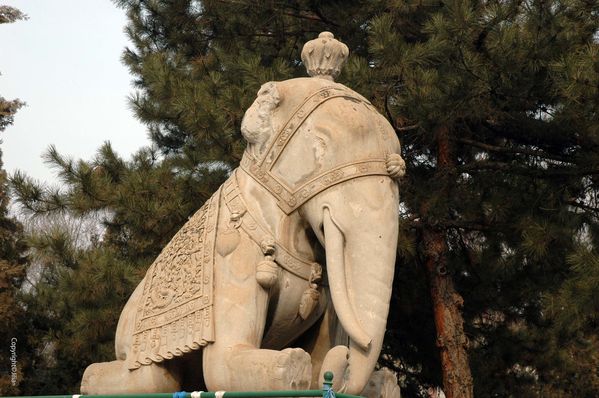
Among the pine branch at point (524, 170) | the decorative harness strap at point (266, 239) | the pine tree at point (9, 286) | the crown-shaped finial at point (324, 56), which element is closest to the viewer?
the decorative harness strap at point (266, 239)

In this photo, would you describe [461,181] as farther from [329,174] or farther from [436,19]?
[329,174]

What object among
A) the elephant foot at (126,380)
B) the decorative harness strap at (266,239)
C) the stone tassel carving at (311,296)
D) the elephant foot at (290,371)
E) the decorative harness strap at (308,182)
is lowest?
the elephant foot at (290,371)

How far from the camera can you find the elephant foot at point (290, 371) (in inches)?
204

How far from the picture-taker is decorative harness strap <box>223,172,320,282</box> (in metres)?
5.66

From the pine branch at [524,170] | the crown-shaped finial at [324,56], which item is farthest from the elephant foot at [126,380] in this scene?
the pine branch at [524,170]

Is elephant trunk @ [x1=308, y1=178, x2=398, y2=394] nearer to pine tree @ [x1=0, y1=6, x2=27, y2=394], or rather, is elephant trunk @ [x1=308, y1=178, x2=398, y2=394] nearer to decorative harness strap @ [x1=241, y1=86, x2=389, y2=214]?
decorative harness strap @ [x1=241, y1=86, x2=389, y2=214]

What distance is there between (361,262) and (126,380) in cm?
123

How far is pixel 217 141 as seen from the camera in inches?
419

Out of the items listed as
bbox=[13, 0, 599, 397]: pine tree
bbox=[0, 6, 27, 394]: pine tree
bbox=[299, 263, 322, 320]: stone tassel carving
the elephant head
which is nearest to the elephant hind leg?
the elephant head

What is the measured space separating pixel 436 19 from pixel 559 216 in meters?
2.16

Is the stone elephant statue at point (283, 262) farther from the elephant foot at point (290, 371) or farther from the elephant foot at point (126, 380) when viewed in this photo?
the elephant foot at point (290, 371)

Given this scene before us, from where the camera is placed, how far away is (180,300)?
576 cm

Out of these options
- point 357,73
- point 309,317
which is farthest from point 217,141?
point 309,317

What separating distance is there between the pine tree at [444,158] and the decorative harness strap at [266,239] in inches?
149
